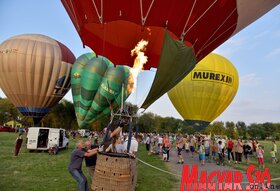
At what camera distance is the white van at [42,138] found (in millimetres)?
14695

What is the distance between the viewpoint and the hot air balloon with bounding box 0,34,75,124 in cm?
2311

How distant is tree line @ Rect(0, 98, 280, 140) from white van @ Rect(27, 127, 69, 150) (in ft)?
12.9

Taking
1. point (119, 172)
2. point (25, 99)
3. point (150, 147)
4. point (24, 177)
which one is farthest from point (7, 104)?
point (119, 172)

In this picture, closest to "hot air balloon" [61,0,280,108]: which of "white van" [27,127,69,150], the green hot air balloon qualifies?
"white van" [27,127,69,150]

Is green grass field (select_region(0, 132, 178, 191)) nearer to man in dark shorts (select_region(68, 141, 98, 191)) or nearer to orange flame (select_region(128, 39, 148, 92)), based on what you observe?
man in dark shorts (select_region(68, 141, 98, 191))

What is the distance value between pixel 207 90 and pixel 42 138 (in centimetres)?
1220

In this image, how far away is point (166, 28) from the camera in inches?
258

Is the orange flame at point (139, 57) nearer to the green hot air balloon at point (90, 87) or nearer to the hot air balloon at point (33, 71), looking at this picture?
the green hot air balloon at point (90, 87)

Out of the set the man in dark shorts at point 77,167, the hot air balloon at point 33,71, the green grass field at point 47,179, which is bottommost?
the green grass field at point 47,179

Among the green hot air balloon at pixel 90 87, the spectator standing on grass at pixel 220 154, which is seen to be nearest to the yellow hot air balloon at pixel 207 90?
the green hot air balloon at pixel 90 87

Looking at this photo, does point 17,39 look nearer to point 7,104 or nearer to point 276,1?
point 276,1

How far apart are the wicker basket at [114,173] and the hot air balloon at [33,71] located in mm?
20667

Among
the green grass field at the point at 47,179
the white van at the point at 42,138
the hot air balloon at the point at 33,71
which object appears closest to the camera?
the green grass field at the point at 47,179

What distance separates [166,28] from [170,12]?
0.39 meters
